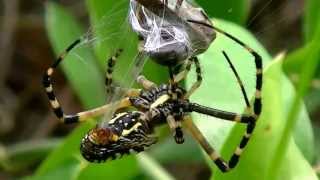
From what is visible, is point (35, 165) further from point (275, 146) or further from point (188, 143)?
point (275, 146)

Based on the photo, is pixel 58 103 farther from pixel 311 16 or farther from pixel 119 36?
pixel 311 16

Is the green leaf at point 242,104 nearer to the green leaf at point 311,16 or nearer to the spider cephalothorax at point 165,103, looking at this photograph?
the spider cephalothorax at point 165,103

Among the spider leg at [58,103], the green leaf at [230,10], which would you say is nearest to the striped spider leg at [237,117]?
the spider leg at [58,103]

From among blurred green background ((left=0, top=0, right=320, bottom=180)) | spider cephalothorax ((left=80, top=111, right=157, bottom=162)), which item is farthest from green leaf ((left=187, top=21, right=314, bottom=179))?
spider cephalothorax ((left=80, top=111, right=157, bottom=162))

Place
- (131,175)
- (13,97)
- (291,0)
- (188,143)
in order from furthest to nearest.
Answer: (13,97) → (291,0) → (188,143) → (131,175)

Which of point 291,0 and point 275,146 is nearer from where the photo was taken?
point 275,146

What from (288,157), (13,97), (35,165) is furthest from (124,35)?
(13,97)
